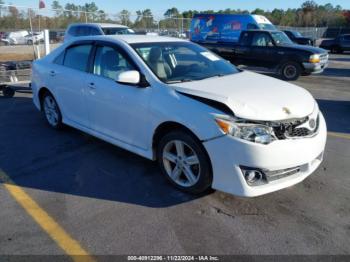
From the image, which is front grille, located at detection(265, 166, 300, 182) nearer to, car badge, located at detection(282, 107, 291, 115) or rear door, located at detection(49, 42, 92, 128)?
car badge, located at detection(282, 107, 291, 115)

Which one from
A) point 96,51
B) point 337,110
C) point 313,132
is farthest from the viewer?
point 337,110

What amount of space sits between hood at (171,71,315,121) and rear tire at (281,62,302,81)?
876cm

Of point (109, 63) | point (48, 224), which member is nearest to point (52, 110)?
point (109, 63)

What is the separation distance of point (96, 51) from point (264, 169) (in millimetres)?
2856

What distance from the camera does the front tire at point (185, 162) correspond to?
352cm

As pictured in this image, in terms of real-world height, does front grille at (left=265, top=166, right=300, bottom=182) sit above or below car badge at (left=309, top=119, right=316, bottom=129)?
below

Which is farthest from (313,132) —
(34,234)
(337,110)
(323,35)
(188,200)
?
(323,35)

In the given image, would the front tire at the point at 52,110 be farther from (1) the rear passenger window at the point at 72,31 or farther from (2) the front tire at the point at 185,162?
(1) the rear passenger window at the point at 72,31

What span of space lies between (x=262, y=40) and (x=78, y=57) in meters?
9.58

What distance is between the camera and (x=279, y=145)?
3.23 m

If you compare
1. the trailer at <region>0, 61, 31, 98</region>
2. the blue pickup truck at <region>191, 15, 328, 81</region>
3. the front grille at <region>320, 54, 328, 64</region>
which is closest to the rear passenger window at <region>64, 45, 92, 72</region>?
the trailer at <region>0, 61, 31, 98</region>

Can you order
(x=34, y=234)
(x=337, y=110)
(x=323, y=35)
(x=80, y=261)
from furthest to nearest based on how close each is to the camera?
(x=323, y=35) < (x=337, y=110) < (x=34, y=234) < (x=80, y=261)

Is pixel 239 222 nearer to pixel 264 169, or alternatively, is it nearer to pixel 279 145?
pixel 264 169

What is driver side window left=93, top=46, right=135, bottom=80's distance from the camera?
436cm
